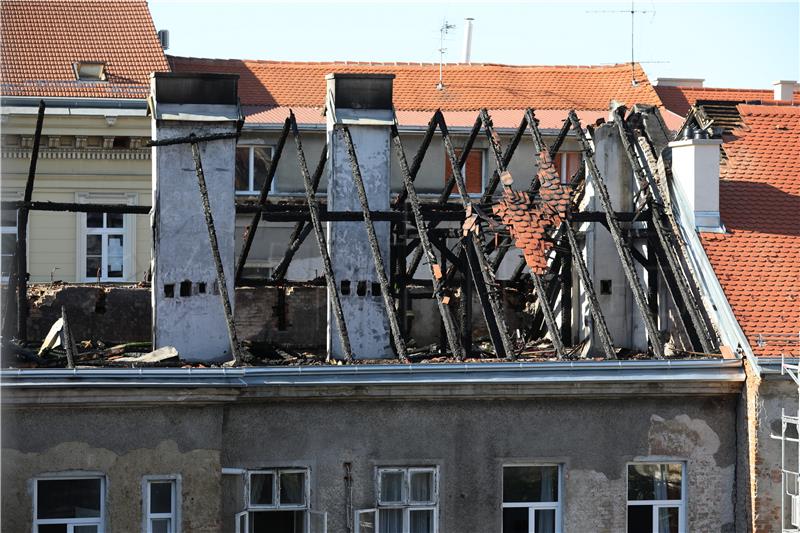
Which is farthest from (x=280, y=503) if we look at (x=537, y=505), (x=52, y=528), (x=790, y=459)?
(x=790, y=459)

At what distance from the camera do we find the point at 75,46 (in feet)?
137

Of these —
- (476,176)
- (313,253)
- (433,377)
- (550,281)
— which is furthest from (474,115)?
(433,377)

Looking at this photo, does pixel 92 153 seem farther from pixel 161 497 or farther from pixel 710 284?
pixel 710 284

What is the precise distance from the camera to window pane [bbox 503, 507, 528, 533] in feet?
76.1

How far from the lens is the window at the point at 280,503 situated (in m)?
22.5

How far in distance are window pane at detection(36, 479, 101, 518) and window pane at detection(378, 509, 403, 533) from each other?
3.90 m

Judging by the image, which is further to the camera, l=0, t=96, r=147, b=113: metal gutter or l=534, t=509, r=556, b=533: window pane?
l=0, t=96, r=147, b=113: metal gutter

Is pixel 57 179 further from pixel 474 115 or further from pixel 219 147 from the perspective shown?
pixel 219 147

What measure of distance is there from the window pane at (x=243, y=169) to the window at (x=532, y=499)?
19.8 meters

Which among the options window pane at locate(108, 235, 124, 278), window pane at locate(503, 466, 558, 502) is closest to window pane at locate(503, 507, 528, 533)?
window pane at locate(503, 466, 558, 502)

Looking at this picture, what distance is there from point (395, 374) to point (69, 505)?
180 inches

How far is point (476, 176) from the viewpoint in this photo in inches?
1710

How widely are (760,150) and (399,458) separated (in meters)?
8.96

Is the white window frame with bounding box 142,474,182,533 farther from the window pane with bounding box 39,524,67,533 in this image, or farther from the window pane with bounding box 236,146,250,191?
the window pane with bounding box 236,146,250,191
